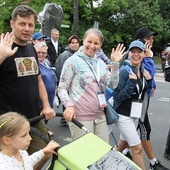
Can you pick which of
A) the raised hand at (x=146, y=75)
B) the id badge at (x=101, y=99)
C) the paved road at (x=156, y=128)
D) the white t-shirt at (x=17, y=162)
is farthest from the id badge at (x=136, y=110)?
the white t-shirt at (x=17, y=162)

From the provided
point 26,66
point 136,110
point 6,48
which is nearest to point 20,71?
point 26,66

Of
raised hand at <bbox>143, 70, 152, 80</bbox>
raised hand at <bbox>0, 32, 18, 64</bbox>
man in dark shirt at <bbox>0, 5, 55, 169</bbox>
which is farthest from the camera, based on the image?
raised hand at <bbox>143, 70, 152, 80</bbox>

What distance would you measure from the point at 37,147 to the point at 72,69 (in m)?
0.82

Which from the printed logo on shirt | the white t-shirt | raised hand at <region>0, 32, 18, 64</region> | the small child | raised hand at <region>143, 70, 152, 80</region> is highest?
raised hand at <region>0, 32, 18, 64</region>

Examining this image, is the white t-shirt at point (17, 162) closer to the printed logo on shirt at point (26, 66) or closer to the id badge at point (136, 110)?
the printed logo on shirt at point (26, 66)

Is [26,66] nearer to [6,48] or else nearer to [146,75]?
[6,48]

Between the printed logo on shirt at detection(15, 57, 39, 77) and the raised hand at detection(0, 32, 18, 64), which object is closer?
the raised hand at detection(0, 32, 18, 64)

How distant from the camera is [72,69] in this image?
2.84 meters

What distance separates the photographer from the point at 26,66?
2.56 metres

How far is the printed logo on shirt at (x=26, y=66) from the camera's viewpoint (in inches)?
98.3

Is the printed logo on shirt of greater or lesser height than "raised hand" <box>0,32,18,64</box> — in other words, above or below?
below

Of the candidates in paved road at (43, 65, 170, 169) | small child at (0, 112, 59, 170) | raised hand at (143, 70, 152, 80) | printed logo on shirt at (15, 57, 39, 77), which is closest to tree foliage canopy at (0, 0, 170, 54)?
paved road at (43, 65, 170, 169)

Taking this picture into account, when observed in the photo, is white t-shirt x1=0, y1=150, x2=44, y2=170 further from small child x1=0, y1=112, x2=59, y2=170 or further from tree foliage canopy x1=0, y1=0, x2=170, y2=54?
tree foliage canopy x1=0, y1=0, x2=170, y2=54

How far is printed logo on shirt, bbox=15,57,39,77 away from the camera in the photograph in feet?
8.19
